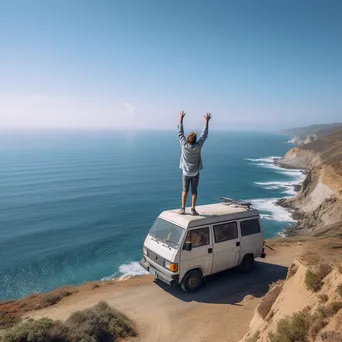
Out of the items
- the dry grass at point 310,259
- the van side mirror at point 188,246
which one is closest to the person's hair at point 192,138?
the van side mirror at point 188,246

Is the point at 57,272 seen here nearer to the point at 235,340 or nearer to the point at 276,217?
Answer: the point at 235,340

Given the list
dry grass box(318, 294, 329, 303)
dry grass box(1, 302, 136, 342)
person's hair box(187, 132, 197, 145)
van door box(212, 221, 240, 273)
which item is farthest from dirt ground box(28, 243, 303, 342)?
person's hair box(187, 132, 197, 145)

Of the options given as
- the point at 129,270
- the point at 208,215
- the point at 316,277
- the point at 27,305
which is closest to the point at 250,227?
the point at 208,215

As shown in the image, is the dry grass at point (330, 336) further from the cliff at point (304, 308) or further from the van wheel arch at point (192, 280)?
the van wheel arch at point (192, 280)

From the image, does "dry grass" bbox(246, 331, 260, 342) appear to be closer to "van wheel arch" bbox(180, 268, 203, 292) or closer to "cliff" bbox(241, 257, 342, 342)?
"cliff" bbox(241, 257, 342, 342)

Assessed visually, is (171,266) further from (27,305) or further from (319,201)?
(319,201)

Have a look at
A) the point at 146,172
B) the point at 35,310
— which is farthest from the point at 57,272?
the point at 146,172
